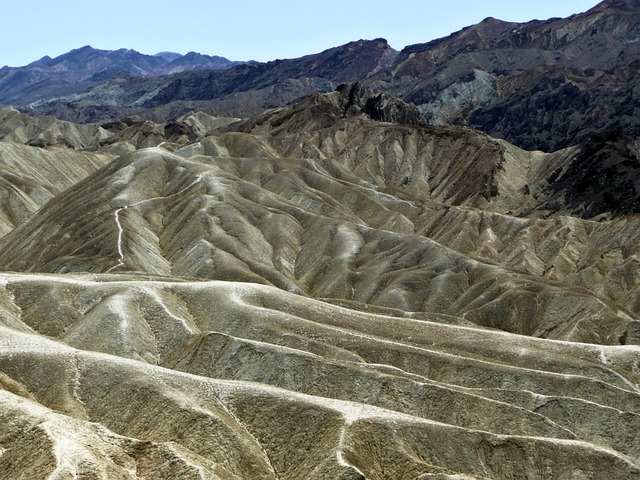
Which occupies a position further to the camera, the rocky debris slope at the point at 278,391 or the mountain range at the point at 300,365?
the mountain range at the point at 300,365

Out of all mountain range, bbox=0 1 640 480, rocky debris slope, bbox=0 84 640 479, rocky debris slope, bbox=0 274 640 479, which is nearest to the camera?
rocky debris slope, bbox=0 274 640 479

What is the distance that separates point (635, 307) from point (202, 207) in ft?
308

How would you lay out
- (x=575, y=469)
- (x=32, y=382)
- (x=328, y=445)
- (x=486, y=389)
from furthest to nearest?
(x=486, y=389) → (x=32, y=382) → (x=575, y=469) → (x=328, y=445)

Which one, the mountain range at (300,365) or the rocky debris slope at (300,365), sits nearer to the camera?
the mountain range at (300,365)

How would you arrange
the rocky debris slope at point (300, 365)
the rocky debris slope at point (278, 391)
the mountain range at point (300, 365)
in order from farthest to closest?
the rocky debris slope at point (300, 365)
the mountain range at point (300, 365)
the rocky debris slope at point (278, 391)

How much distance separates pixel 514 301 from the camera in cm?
13650

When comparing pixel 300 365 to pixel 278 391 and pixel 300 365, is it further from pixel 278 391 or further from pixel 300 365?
pixel 278 391

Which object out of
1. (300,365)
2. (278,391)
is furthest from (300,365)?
(278,391)

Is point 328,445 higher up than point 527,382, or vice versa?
point 328,445

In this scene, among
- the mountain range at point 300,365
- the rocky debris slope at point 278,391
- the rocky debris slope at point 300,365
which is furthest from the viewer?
the rocky debris slope at point 300,365

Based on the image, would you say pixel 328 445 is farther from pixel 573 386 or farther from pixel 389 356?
pixel 573 386

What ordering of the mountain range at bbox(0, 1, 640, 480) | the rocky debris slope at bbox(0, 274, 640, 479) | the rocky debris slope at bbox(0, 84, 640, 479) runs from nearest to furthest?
the rocky debris slope at bbox(0, 274, 640, 479)
the mountain range at bbox(0, 1, 640, 480)
the rocky debris slope at bbox(0, 84, 640, 479)

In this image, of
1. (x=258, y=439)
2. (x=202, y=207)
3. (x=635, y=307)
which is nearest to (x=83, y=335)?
(x=258, y=439)

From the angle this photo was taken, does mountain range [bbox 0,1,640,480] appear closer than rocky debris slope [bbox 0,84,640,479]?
Yes
